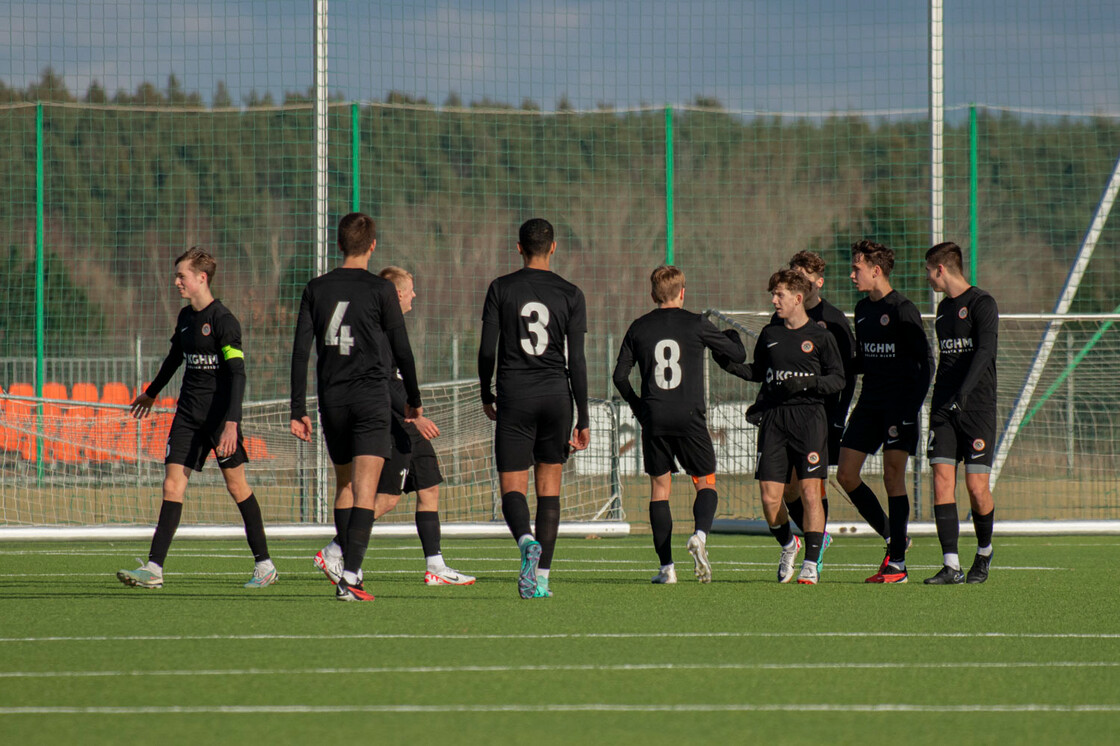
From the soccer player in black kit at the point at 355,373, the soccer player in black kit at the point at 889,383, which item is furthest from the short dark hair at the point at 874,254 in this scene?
the soccer player in black kit at the point at 355,373

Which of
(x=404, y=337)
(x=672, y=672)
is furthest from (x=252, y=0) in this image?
(x=672, y=672)

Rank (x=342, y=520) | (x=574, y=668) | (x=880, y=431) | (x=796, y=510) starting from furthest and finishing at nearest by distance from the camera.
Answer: (x=796, y=510) → (x=880, y=431) → (x=342, y=520) → (x=574, y=668)

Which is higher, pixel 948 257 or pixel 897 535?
pixel 948 257

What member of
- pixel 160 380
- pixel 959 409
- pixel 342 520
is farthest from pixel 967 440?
pixel 160 380

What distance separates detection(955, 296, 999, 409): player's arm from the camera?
7.86 meters

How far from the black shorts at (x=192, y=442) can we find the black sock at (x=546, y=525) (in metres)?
1.73

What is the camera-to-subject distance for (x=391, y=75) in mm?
15523

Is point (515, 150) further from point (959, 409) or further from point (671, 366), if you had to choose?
point (959, 409)

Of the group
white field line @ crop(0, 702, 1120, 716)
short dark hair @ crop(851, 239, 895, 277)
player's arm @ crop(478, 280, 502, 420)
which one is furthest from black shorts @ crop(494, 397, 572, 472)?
white field line @ crop(0, 702, 1120, 716)

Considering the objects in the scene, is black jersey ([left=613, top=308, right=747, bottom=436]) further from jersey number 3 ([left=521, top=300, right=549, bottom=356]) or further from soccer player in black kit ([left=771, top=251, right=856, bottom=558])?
jersey number 3 ([left=521, top=300, right=549, bottom=356])

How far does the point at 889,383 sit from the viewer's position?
8.42 m

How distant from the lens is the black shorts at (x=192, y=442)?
786 cm

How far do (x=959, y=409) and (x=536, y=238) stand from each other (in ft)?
8.45

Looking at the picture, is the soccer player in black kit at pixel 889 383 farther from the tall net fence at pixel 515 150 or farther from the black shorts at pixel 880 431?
the tall net fence at pixel 515 150
